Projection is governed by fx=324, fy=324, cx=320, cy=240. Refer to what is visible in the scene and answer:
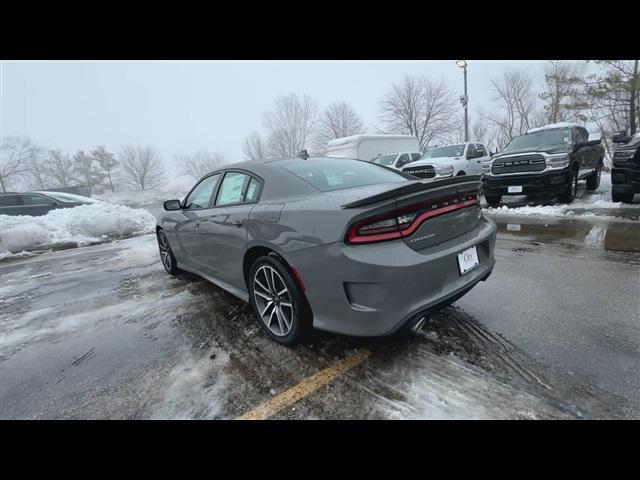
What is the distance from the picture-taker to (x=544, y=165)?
25.2 ft

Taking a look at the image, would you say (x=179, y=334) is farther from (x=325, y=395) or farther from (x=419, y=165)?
(x=419, y=165)

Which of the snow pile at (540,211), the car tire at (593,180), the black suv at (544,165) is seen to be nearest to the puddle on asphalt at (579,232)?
the snow pile at (540,211)

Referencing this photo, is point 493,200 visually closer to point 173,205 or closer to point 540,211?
point 540,211

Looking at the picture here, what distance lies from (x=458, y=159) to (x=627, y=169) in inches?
206

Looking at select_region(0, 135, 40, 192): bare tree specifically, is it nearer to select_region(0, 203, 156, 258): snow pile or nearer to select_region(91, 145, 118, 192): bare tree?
select_region(91, 145, 118, 192): bare tree

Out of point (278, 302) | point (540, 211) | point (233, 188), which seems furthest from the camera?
point (540, 211)

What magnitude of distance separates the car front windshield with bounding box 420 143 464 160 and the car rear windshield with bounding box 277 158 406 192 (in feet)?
33.5

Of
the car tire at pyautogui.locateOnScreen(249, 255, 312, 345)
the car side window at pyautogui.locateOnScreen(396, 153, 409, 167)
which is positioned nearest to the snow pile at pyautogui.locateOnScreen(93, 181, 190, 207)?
the car side window at pyautogui.locateOnScreen(396, 153, 409, 167)

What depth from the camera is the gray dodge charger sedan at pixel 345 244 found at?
1.98m

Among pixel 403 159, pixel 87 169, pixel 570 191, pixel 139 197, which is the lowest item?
pixel 570 191

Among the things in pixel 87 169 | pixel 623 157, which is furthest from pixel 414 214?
pixel 87 169

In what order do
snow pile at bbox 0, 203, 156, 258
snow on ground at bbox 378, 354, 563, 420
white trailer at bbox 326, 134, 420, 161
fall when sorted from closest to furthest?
snow on ground at bbox 378, 354, 563, 420, snow pile at bbox 0, 203, 156, 258, white trailer at bbox 326, 134, 420, 161

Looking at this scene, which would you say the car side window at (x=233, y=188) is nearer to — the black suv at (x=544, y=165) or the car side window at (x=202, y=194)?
the car side window at (x=202, y=194)

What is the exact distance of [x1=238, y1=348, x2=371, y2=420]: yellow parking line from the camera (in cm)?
195
